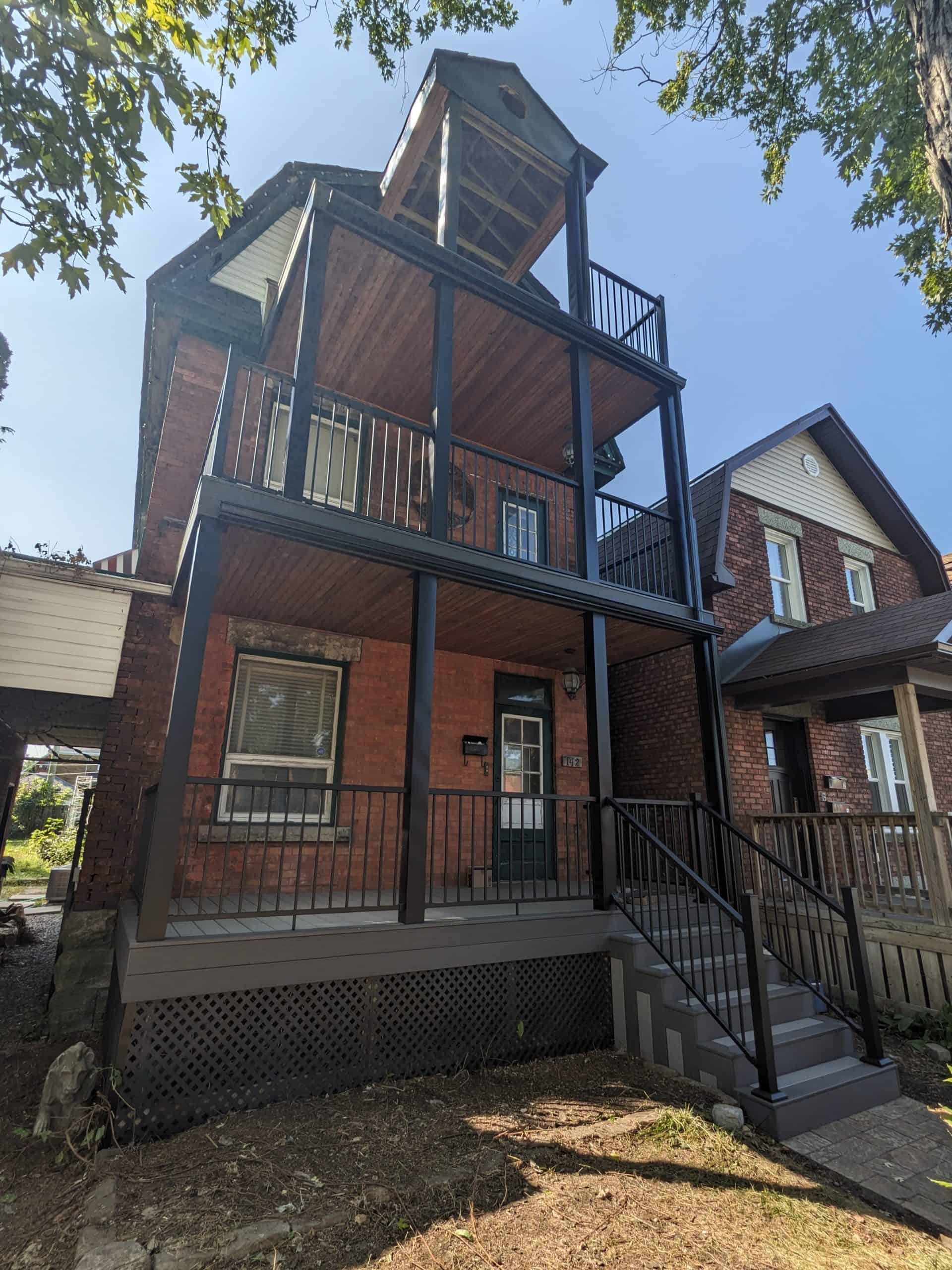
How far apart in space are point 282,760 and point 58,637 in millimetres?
2422

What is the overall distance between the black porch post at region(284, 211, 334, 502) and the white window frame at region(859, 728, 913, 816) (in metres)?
9.23

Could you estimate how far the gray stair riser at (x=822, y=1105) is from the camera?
363cm

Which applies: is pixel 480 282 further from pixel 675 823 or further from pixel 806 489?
pixel 806 489

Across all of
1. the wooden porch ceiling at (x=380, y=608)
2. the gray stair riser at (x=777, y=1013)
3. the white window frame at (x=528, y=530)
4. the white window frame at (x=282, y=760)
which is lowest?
the gray stair riser at (x=777, y=1013)

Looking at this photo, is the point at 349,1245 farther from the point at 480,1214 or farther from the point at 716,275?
the point at 716,275

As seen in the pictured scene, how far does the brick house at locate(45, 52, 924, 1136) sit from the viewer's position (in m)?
4.07

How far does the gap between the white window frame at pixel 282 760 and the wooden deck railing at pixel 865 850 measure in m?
5.06

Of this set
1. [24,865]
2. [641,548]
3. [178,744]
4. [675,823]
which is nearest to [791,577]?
[641,548]

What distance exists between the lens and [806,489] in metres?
11.0

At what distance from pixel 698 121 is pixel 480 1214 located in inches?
399

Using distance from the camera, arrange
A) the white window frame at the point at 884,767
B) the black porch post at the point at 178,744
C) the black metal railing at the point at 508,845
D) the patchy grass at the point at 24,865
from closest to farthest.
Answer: the black porch post at the point at 178,744
the black metal railing at the point at 508,845
the white window frame at the point at 884,767
the patchy grass at the point at 24,865

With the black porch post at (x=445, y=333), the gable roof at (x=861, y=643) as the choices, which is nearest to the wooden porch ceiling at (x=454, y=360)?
the black porch post at (x=445, y=333)

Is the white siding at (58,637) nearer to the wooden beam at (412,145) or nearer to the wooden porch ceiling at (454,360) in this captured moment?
the wooden porch ceiling at (454,360)

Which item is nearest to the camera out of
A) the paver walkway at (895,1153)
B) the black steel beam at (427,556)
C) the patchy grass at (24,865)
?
the paver walkway at (895,1153)
